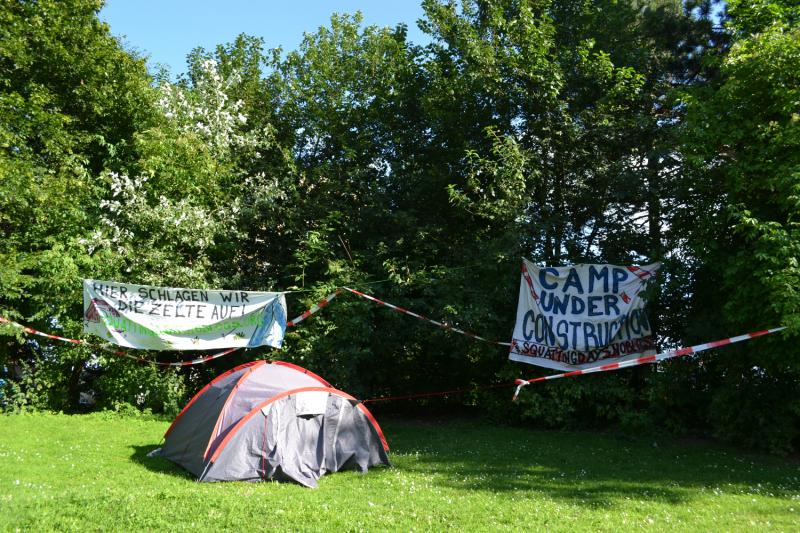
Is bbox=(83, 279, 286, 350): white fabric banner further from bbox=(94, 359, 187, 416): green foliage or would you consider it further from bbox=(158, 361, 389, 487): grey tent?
bbox=(158, 361, 389, 487): grey tent

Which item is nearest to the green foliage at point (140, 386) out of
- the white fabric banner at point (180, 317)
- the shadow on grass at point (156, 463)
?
the white fabric banner at point (180, 317)

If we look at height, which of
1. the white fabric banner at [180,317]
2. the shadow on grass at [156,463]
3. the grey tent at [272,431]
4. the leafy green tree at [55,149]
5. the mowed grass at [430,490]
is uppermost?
the leafy green tree at [55,149]

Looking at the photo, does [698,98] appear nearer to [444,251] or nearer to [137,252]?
[444,251]

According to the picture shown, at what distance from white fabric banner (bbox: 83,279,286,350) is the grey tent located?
2581mm

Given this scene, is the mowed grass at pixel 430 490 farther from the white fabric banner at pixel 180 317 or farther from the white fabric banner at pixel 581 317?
the white fabric banner at pixel 180 317

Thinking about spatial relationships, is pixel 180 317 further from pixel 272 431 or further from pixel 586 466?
pixel 586 466

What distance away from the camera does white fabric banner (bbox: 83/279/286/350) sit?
11.5 meters

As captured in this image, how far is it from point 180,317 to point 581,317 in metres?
7.53

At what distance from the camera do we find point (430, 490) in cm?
743

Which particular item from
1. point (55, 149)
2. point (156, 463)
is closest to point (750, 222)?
point (156, 463)

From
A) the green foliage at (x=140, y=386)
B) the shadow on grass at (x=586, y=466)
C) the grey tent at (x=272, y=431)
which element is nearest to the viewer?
the shadow on grass at (x=586, y=466)

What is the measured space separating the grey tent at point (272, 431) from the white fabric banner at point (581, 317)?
419 centimetres

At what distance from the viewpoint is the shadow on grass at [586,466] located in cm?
764

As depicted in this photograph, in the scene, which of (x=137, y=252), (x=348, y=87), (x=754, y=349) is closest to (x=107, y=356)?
(x=137, y=252)
